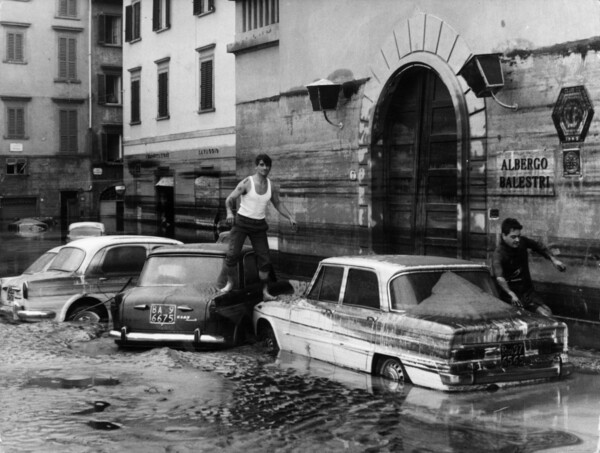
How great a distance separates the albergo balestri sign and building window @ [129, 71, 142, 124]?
22.8 metres

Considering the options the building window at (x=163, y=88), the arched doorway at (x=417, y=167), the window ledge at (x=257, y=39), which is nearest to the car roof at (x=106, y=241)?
the arched doorway at (x=417, y=167)

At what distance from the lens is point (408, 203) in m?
16.8

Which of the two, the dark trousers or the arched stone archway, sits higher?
the arched stone archway

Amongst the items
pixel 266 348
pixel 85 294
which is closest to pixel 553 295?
pixel 266 348

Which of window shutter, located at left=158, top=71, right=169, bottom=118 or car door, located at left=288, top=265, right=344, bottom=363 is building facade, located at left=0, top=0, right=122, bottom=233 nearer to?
window shutter, located at left=158, top=71, right=169, bottom=118

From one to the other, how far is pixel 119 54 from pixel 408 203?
107ft

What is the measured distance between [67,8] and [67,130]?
19.2 feet

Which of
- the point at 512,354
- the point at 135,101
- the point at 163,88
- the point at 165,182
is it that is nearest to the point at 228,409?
the point at 512,354

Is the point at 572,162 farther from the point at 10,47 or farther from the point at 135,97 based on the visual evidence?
the point at 10,47

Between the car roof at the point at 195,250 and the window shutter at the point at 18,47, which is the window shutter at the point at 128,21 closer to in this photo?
the window shutter at the point at 18,47

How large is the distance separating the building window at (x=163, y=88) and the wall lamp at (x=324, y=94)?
14.6 m

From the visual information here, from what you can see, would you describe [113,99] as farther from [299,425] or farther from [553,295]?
[299,425]

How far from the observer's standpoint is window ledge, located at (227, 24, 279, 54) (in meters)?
20.7

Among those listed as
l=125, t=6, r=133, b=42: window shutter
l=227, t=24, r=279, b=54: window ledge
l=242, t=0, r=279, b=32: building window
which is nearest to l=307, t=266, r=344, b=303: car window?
l=227, t=24, r=279, b=54: window ledge
